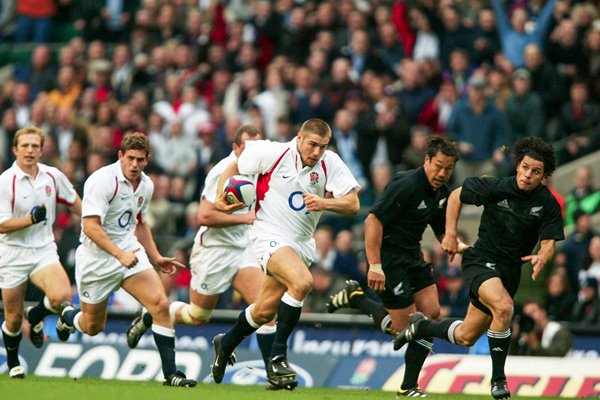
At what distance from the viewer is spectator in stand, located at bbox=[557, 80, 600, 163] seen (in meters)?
18.7

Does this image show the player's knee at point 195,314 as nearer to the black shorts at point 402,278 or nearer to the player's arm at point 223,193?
the player's arm at point 223,193

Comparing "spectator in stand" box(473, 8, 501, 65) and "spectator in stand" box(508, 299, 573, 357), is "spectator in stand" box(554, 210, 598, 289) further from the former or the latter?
"spectator in stand" box(473, 8, 501, 65)

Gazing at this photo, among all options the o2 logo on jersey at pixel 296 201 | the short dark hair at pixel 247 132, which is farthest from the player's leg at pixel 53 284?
the o2 logo on jersey at pixel 296 201

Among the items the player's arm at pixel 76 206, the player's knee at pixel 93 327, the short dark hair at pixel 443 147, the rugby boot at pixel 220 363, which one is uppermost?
the short dark hair at pixel 443 147

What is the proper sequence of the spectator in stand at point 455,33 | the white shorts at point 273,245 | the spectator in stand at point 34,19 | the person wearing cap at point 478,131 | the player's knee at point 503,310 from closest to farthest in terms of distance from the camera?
1. the player's knee at point 503,310
2. the white shorts at point 273,245
3. the person wearing cap at point 478,131
4. the spectator in stand at point 455,33
5. the spectator in stand at point 34,19

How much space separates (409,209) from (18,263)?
416 centimetres

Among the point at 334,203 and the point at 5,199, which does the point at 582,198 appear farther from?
the point at 5,199

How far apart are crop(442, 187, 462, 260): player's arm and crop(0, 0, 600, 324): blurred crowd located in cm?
501

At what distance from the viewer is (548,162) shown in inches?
463

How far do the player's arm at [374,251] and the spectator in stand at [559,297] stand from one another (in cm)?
478

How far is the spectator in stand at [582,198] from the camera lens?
1769cm

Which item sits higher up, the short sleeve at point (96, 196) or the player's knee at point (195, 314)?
the short sleeve at point (96, 196)

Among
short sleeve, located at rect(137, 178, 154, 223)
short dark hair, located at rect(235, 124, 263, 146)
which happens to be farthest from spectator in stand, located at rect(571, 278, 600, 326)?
short sleeve, located at rect(137, 178, 154, 223)

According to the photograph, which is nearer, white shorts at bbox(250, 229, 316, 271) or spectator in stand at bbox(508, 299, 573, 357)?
white shorts at bbox(250, 229, 316, 271)
